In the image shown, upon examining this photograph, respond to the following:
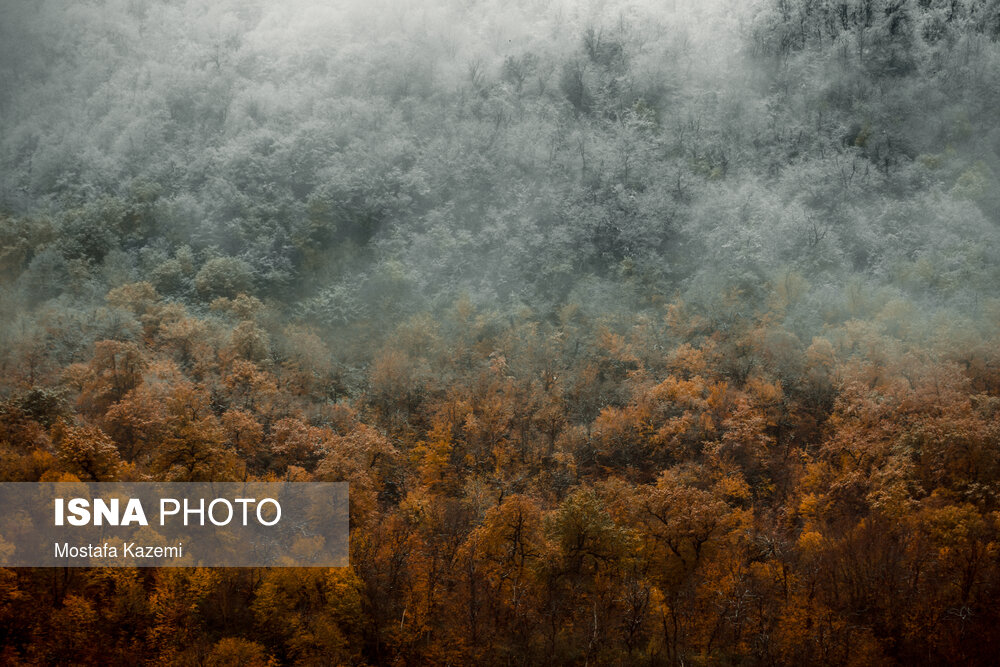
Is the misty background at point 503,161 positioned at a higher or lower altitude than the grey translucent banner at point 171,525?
higher

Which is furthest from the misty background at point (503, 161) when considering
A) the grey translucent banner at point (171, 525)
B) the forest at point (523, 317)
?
the grey translucent banner at point (171, 525)

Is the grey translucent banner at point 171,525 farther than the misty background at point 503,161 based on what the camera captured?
No

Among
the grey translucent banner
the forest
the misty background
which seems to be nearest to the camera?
the grey translucent banner

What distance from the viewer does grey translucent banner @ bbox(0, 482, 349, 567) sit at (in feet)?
153

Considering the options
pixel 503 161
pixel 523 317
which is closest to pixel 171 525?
pixel 523 317

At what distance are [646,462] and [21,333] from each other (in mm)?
56986

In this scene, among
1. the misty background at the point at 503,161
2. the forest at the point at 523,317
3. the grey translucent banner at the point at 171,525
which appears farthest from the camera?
the misty background at the point at 503,161

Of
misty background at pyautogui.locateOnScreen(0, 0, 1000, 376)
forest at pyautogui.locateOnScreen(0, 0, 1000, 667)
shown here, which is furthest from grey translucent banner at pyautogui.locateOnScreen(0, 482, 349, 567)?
misty background at pyautogui.locateOnScreen(0, 0, 1000, 376)

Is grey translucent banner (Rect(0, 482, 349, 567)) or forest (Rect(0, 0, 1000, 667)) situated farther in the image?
forest (Rect(0, 0, 1000, 667))

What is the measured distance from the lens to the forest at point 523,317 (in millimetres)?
48656

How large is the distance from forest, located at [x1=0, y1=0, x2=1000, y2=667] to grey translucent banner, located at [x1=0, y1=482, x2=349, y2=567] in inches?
44.4

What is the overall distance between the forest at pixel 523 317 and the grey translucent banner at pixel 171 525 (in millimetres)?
1128

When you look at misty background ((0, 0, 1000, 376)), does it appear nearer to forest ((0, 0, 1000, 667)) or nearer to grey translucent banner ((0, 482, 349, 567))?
forest ((0, 0, 1000, 667))

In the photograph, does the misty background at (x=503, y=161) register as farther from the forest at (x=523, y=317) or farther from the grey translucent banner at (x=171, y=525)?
the grey translucent banner at (x=171, y=525)
